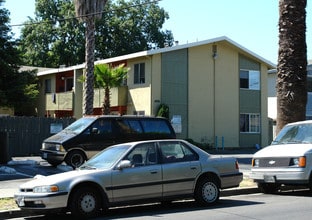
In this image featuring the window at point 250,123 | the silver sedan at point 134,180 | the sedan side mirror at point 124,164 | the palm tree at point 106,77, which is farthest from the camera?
the window at point 250,123

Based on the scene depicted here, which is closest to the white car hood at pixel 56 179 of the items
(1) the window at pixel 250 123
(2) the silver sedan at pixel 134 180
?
(2) the silver sedan at pixel 134 180

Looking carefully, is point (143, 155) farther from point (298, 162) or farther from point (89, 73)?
point (89, 73)

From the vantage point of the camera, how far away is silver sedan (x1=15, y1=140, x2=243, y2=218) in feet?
32.1

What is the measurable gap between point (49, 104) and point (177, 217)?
32.3 m

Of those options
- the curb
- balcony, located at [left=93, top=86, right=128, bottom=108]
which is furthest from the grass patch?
balcony, located at [left=93, top=86, right=128, bottom=108]

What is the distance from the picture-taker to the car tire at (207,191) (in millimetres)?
11211

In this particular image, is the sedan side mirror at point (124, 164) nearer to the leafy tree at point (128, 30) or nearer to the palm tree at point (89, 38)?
the palm tree at point (89, 38)

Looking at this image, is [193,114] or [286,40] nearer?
[286,40]

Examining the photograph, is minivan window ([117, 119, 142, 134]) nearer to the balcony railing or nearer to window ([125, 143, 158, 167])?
window ([125, 143, 158, 167])

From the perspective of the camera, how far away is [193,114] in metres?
34.6

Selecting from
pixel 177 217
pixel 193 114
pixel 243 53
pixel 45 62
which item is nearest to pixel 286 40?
pixel 177 217

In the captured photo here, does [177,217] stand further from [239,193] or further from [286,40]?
[286,40]

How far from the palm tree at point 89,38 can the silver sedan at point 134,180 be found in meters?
15.0

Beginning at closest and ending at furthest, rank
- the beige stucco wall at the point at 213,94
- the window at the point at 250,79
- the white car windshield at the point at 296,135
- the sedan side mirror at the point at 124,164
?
the sedan side mirror at the point at 124,164, the white car windshield at the point at 296,135, the beige stucco wall at the point at 213,94, the window at the point at 250,79
